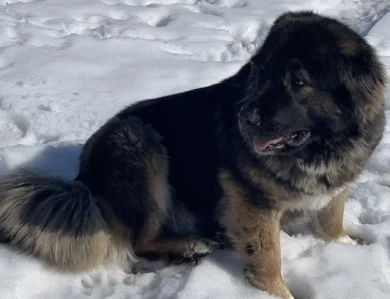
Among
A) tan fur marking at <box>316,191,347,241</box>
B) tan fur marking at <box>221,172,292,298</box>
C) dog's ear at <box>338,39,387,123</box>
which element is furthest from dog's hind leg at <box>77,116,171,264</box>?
dog's ear at <box>338,39,387,123</box>

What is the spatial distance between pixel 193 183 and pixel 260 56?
2.91 ft

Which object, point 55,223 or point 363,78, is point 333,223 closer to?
point 363,78

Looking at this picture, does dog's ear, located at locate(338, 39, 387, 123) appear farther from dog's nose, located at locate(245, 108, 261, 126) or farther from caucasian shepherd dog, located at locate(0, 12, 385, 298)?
dog's nose, located at locate(245, 108, 261, 126)

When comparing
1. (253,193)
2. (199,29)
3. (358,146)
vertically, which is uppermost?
(358,146)

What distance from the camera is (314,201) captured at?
3.23 m

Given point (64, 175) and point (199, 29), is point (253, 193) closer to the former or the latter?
point (64, 175)

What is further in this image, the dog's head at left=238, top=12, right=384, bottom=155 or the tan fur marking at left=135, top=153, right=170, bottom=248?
the tan fur marking at left=135, top=153, right=170, bottom=248

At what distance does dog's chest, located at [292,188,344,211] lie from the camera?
3193mm

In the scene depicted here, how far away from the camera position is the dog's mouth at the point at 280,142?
2956 millimetres

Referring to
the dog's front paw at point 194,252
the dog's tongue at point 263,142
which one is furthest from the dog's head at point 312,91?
the dog's front paw at point 194,252

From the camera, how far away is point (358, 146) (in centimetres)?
310

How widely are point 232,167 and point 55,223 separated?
3.30 ft

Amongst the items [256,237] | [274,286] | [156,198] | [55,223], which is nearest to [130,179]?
[156,198]

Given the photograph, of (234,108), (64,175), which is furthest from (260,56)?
(64,175)
